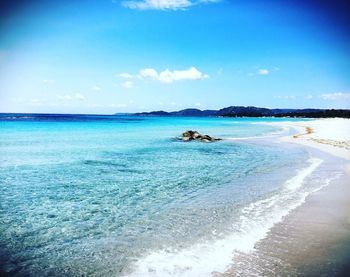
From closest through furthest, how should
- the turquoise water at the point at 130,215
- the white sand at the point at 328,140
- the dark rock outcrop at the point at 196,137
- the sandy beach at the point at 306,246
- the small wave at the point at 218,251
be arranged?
the sandy beach at the point at 306,246 < the small wave at the point at 218,251 < the turquoise water at the point at 130,215 < the white sand at the point at 328,140 < the dark rock outcrop at the point at 196,137

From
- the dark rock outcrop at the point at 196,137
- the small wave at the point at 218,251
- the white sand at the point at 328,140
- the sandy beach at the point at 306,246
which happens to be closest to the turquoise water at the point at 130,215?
the small wave at the point at 218,251

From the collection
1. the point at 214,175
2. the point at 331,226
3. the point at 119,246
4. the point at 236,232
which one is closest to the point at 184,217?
the point at 236,232

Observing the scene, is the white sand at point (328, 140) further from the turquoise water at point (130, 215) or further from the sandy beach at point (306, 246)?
the sandy beach at point (306, 246)

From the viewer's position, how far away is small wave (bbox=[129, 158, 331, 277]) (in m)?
6.27

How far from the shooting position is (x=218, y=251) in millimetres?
7098

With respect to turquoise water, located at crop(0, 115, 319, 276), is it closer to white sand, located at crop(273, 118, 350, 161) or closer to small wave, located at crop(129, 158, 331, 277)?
small wave, located at crop(129, 158, 331, 277)

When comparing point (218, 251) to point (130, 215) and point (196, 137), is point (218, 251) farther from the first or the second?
point (196, 137)

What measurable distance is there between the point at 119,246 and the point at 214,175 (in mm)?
9541

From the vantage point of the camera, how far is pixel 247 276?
5918 mm

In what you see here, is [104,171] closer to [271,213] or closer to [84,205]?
[84,205]

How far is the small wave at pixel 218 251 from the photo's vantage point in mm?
6266

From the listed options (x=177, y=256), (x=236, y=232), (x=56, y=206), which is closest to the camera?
(x=177, y=256)

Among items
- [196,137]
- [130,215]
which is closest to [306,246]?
[130,215]

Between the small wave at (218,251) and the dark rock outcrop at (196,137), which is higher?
the dark rock outcrop at (196,137)
